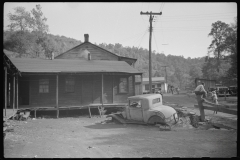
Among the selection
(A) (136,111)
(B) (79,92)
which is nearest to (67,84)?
(B) (79,92)

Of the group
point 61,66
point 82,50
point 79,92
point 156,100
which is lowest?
point 156,100

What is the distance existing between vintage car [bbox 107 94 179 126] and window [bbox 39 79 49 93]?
7.88m

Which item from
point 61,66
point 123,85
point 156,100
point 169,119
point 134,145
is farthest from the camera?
point 123,85

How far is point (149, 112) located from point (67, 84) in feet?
29.7

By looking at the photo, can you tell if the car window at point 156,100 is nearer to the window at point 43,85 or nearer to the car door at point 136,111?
the car door at point 136,111

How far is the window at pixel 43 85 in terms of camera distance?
15875 millimetres

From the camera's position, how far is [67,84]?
16.5 metres

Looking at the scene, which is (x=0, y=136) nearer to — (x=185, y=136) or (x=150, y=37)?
(x=185, y=136)

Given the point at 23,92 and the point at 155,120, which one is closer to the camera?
the point at 155,120

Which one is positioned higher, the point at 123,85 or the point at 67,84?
the point at 67,84

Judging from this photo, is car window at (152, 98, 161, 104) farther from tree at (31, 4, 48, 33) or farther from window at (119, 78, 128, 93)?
tree at (31, 4, 48, 33)

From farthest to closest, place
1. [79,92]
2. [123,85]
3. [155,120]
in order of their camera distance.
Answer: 1. [123,85]
2. [79,92]
3. [155,120]

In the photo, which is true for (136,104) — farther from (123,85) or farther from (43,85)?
(43,85)

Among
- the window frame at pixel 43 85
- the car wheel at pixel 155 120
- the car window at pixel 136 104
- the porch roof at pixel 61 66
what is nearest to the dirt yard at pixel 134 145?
the car wheel at pixel 155 120
